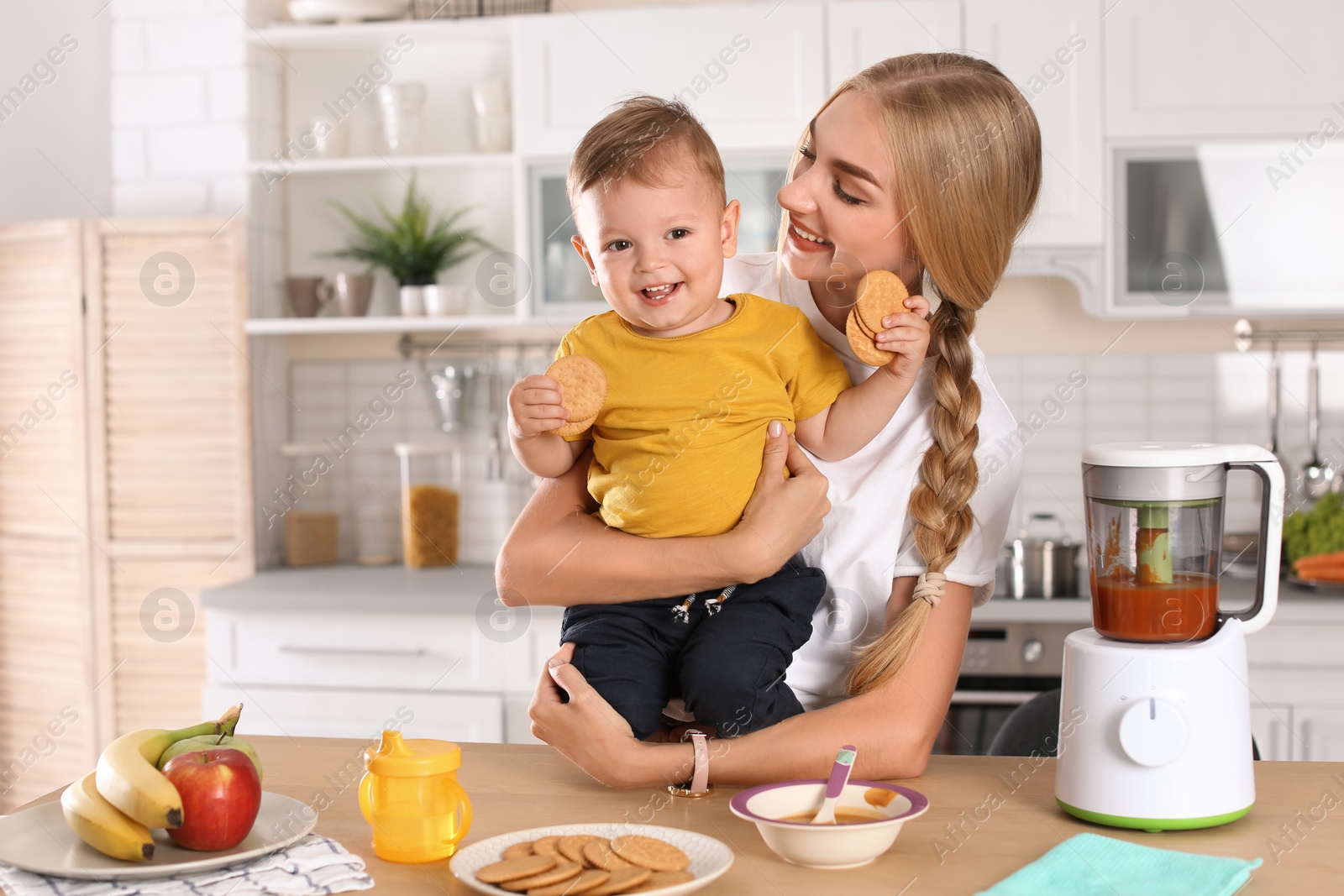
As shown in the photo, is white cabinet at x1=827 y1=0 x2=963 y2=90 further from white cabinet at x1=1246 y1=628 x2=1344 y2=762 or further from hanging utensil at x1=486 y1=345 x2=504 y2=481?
white cabinet at x1=1246 y1=628 x2=1344 y2=762

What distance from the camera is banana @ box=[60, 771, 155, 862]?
3.20ft

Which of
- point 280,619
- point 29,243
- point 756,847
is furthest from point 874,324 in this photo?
point 29,243

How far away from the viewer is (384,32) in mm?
3307

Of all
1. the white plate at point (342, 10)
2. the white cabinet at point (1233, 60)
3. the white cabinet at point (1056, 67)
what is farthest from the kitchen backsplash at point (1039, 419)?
the white plate at point (342, 10)

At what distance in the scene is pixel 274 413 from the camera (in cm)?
355

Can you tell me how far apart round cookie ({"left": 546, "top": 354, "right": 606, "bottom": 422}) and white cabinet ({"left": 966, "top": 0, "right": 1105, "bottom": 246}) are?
1.97 m

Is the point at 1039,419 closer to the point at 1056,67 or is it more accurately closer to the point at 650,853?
the point at 1056,67

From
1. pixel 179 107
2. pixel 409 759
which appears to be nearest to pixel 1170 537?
pixel 409 759

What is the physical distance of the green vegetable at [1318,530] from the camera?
281cm

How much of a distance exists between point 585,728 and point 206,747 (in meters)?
0.35

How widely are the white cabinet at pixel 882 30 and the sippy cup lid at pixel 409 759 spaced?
7.73 ft

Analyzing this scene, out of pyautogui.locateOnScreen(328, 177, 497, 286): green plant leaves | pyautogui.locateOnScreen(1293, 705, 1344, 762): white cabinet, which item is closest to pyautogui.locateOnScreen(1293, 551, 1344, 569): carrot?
pyautogui.locateOnScreen(1293, 705, 1344, 762): white cabinet

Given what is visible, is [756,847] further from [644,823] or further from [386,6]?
[386,6]

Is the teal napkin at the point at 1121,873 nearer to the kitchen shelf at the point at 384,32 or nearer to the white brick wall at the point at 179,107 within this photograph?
the kitchen shelf at the point at 384,32
